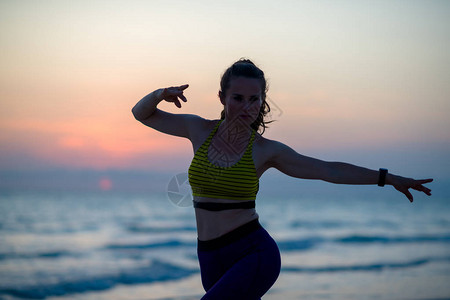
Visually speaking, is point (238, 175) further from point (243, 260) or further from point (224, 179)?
point (243, 260)

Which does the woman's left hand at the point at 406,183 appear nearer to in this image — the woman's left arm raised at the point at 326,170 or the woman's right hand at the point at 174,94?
the woman's left arm raised at the point at 326,170

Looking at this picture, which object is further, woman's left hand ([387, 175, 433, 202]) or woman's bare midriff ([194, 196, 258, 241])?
woman's left hand ([387, 175, 433, 202])

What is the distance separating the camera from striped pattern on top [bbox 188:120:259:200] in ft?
10.9

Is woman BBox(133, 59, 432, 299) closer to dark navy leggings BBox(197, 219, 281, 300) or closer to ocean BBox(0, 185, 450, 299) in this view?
dark navy leggings BBox(197, 219, 281, 300)

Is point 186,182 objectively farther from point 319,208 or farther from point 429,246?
point 319,208

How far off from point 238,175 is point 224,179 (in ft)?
0.32

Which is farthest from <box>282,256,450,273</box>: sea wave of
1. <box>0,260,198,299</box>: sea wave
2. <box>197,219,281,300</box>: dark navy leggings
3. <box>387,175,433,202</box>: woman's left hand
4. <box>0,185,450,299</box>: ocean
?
<box>197,219,281,300</box>: dark navy leggings

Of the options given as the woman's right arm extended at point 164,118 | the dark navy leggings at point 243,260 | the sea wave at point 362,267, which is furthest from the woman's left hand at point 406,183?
the sea wave at point 362,267

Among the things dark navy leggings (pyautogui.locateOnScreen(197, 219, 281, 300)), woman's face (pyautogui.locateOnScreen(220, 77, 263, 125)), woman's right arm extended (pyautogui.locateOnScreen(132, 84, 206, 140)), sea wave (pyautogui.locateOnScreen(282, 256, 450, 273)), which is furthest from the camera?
sea wave (pyautogui.locateOnScreen(282, 256, 450, 273))

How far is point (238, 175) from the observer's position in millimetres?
3342

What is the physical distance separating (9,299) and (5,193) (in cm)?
4267

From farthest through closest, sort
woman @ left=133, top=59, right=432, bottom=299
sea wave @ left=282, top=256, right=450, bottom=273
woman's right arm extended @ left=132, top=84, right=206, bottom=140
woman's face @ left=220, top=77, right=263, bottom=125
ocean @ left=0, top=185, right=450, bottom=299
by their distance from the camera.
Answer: sea wave @ left=282, top=256, right=450, bottom=273 → ocean @ left=0, top=185, right=450, bottom=299 → woman's right arm extended @ left=132, top=84, right=206, bottom=140 → woman's face @ left=220, top=77, right=263, bottom=125 → woman @ left=133, top=59, right=432, bottom=299

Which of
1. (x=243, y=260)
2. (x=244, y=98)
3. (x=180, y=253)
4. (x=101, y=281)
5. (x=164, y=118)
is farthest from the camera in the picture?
(x=180, y=253)

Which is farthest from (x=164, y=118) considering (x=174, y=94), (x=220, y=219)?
(x=220, y=219)
